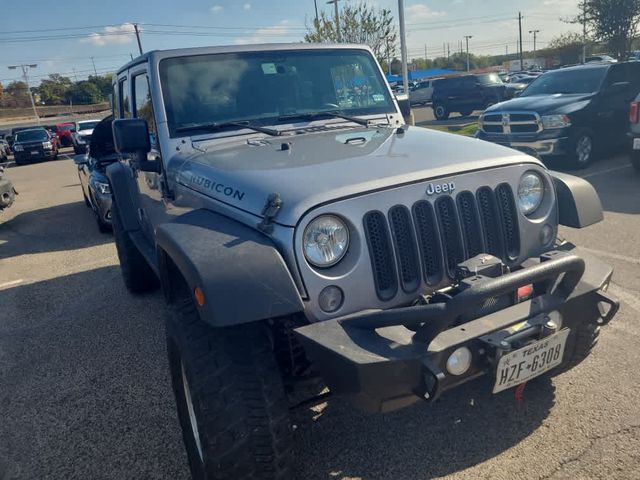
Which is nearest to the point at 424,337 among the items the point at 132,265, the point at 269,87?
the point at 269,87

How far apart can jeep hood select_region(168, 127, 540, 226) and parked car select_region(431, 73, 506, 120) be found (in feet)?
64.0

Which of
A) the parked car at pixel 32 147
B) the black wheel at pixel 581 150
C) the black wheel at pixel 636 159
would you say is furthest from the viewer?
the parked car at pixel 32 147

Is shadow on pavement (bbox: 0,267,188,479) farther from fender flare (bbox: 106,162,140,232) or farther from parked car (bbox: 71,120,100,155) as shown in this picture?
parked car (bbox: 71,120,100,155)

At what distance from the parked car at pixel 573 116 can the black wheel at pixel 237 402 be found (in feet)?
26.2

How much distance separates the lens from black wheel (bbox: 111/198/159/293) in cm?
520

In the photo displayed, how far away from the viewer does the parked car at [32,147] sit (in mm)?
22973

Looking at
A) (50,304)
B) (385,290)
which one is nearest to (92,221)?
(50,304)

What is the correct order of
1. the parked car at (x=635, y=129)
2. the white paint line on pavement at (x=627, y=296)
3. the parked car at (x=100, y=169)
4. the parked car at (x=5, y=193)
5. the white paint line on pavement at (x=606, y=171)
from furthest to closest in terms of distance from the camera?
the parked car at (x=5, y=193)
the white paint line on pavement at (x=606, y=171)
the parked car at (x=635, y=129)
the parked car at (x=100, y=169)
the white paint line on pavement at (x=627, y=296)

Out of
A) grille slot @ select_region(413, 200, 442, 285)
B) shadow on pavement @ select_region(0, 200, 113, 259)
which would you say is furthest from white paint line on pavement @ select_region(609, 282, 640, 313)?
shadow on pavement @ select_region(0, 200, 113, 259)

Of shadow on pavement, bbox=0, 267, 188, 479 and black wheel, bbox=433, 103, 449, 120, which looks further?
black wheel, bbox=433, 103, 449, 120

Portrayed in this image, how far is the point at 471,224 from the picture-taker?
267cm

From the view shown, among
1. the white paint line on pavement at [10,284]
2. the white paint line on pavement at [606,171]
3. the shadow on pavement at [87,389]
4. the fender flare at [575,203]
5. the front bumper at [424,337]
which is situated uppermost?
the fender flare at [575,203]

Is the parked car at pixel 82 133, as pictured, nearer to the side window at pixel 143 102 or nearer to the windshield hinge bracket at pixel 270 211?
the side window at pixel 143 102

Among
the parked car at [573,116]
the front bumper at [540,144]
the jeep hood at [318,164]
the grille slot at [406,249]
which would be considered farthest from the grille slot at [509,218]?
the parked car at [573,116]
